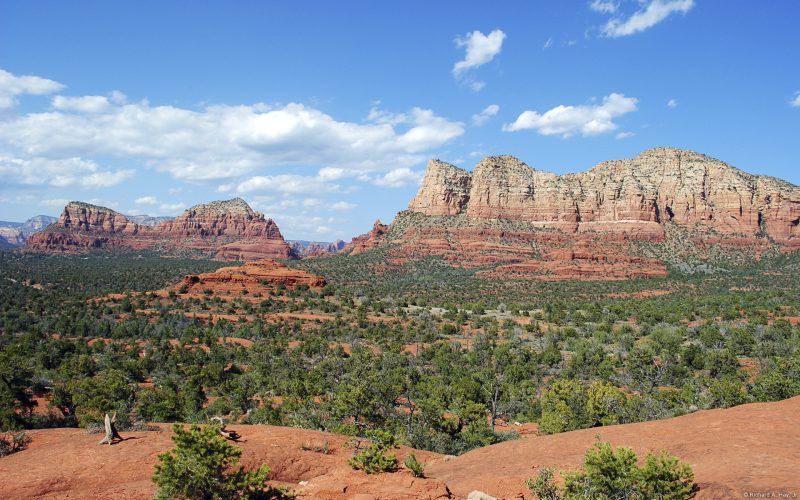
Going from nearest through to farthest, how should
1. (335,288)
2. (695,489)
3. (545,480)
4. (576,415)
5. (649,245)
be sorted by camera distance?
(695,489), (545,480), (576,415), (335,288), (649,245)

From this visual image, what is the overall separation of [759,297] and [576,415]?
6897 cm

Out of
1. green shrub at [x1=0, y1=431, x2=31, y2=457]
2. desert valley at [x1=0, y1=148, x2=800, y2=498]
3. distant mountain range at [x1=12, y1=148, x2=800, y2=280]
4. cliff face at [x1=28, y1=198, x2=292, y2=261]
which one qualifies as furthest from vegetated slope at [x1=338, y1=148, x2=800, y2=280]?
green shrub at [x1=0, y1=431, x2=31, y2=457]

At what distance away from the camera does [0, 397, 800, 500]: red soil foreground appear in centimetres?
1207

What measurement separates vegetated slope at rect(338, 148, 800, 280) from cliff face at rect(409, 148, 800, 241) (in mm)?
292

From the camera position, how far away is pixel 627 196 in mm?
132000

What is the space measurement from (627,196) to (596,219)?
1015cm

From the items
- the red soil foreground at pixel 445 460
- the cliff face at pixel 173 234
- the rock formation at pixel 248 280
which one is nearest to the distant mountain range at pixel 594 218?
the rock formation at pixel 248 280

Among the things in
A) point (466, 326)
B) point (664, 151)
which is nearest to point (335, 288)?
point (466, 326)

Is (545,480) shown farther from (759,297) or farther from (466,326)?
(759,297)

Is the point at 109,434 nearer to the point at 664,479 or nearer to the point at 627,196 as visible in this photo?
the point at 664,479

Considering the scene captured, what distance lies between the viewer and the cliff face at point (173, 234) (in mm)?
172625

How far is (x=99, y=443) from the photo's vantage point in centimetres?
1533

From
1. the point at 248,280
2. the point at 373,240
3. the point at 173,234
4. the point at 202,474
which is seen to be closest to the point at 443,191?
the point at 373,240

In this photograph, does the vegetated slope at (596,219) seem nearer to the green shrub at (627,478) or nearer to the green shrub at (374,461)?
the green shrub at (627,478)
